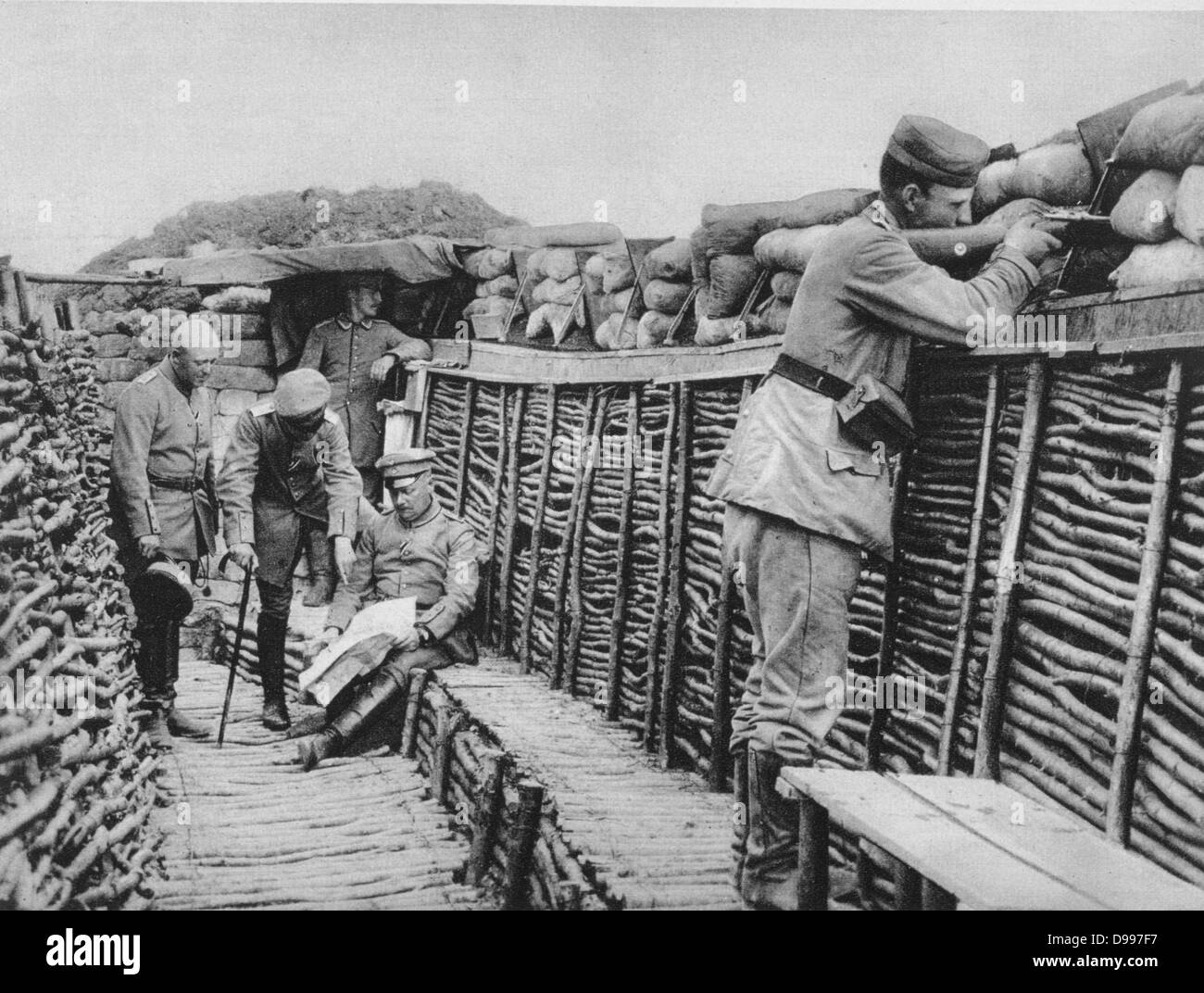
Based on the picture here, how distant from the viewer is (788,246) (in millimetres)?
2961

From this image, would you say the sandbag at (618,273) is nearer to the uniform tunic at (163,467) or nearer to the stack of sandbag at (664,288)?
the stack of sandbag at (664,288)

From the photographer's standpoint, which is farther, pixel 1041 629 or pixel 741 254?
pixel 741 254

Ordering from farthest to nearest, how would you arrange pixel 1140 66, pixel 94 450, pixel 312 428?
pixel 94 450 → pixel 312 428 → pixel 1140 66

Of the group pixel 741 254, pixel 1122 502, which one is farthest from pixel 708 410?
pixel 1122 502

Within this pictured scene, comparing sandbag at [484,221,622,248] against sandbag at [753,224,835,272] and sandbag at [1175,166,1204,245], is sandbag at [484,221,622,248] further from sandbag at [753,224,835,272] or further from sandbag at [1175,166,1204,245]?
sandbag at [1175,166,1204,245]

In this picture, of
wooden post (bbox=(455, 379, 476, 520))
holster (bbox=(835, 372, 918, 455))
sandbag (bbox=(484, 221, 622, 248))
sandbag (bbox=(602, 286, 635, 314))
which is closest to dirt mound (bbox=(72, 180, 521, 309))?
sandbag (bbox=(484, 221, 622, 248))

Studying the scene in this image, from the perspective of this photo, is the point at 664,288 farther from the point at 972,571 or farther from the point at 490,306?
the point at 972,571

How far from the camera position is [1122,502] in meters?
2.32

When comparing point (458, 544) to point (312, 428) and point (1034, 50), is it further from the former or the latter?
point (1034, 50)

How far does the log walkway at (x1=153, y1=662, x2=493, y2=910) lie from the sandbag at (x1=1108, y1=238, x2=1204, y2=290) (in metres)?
2.08

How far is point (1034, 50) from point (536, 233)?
1435 mm

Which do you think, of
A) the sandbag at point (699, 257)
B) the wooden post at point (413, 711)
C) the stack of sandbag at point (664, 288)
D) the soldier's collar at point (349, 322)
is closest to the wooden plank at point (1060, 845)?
the sandbag at point (699, 257)

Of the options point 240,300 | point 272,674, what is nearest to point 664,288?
point 240,300

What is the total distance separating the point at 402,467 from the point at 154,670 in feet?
3.34
